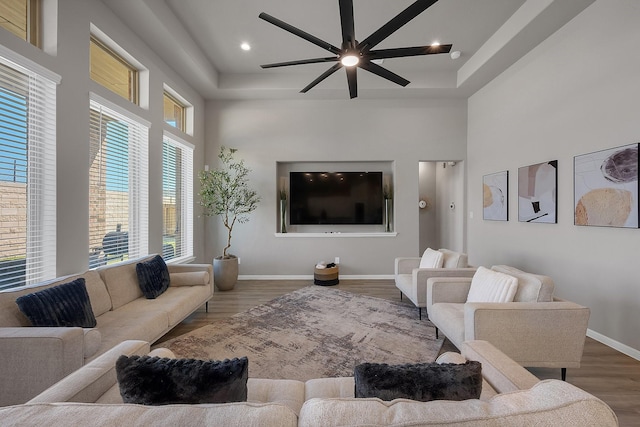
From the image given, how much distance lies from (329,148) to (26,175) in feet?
13.0

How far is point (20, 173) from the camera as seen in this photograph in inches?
84.1

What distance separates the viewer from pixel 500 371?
3.68 ft

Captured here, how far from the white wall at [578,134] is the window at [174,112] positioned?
507 cm

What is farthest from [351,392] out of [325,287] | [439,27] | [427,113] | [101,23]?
[427,113]

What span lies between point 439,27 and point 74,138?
4249 mm

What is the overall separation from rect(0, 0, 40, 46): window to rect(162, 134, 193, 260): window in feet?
5.75

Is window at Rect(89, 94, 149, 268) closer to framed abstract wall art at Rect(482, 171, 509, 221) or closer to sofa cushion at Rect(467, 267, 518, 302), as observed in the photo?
sofa cushion at Rect(467, 267, 518, 302)

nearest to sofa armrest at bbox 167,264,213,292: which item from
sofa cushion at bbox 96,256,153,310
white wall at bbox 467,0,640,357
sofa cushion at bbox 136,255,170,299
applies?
sofa cushion at bbox 136,255,170,299

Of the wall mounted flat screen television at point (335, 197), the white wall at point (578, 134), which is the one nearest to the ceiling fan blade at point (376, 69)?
the white wall at point (578, 134)

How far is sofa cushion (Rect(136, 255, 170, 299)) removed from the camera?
2865mm

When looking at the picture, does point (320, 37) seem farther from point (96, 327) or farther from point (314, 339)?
point (96, 327)

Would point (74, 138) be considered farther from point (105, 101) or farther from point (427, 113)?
point (427, 113)

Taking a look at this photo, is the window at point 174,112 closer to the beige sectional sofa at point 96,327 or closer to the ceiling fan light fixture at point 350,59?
the beige sectional sofa at point 96,327

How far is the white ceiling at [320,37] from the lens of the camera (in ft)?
10.2
